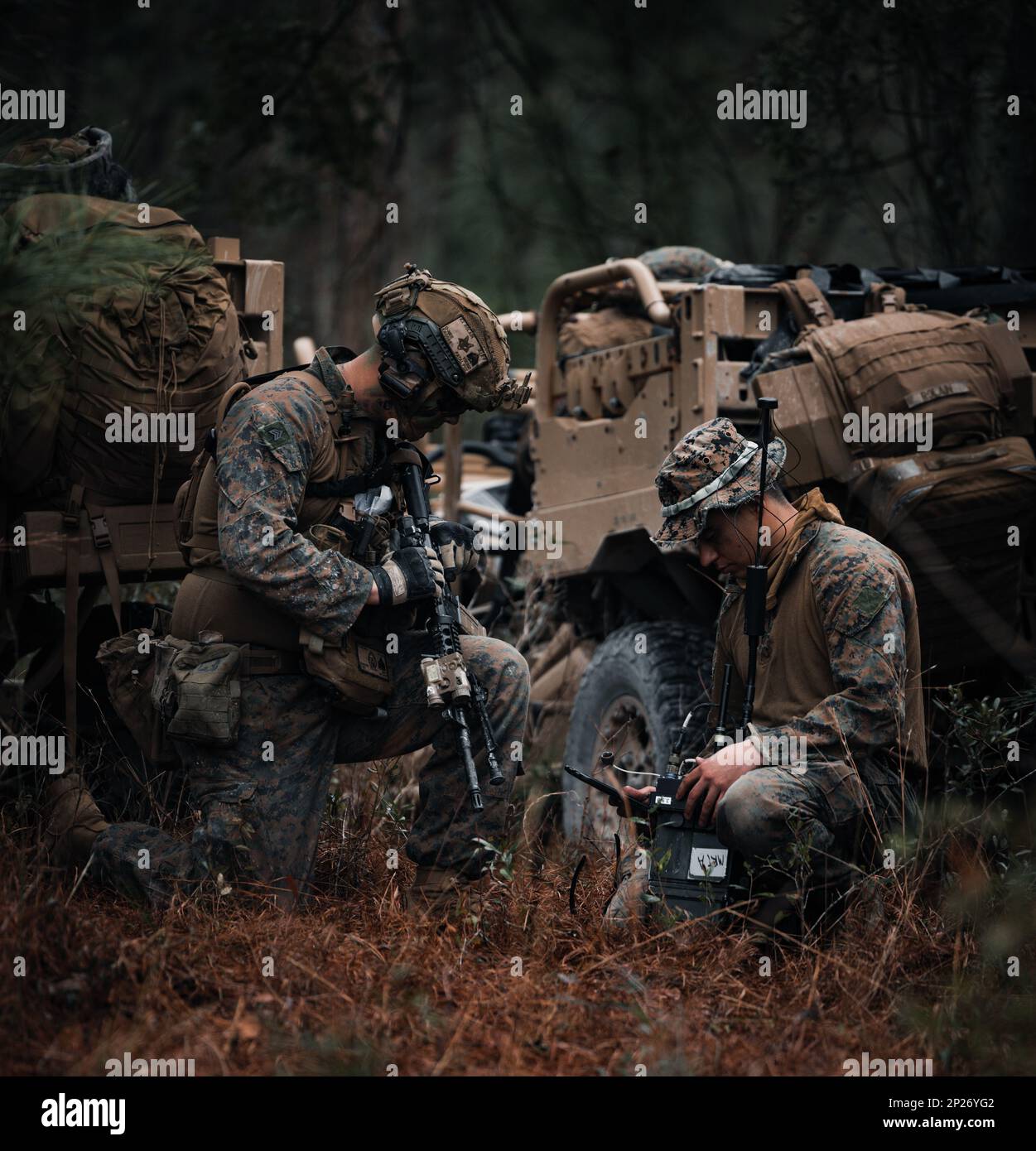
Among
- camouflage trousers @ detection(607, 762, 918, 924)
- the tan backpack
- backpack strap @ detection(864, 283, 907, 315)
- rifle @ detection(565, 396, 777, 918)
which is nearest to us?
camouflage trousers @ detection(607, 762, 918, 924)

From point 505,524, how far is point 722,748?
2993 millimetres

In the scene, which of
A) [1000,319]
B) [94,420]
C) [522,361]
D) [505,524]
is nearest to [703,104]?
[522,361]

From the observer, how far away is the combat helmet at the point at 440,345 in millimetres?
4238

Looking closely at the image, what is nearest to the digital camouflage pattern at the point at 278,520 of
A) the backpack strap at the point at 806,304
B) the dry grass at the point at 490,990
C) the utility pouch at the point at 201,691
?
the utility pouch at the point at 201,691

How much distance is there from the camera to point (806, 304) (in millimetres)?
5234

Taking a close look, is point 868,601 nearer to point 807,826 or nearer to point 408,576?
point 807,826

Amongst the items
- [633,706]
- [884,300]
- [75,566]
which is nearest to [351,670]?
[75,566]

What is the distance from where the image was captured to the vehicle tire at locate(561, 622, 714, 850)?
5465 mm

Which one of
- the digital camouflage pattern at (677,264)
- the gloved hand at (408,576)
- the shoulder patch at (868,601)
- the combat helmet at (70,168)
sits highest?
the digital camouflage pattern at (677,264)

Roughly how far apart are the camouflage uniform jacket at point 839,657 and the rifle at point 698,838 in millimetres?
90

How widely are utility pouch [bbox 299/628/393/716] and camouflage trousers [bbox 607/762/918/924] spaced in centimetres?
86

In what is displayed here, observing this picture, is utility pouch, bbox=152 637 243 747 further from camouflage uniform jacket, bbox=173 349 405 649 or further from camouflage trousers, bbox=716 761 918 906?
camouflage trousers, bbox=716 761 918 906

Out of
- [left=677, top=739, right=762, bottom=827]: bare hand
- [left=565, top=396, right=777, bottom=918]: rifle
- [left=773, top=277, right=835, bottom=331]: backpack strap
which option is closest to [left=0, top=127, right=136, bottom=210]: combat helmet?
[left=565, top=396, right=777, bottom=918]: rifle

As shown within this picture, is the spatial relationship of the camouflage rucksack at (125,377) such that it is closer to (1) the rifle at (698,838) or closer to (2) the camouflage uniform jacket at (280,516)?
(2) the camouflage uniform jacket at (280,516)
